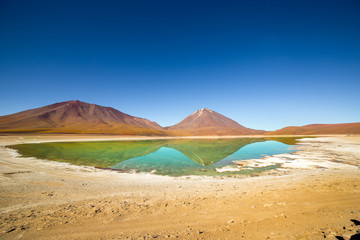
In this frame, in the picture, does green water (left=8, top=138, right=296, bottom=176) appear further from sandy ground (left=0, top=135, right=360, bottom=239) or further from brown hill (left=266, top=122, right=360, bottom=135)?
brown hill (left=266, top=122, right=360, bottom=135)

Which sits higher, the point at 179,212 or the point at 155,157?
the point at 179,212

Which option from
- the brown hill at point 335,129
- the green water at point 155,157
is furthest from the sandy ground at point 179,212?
the brown hill at point 335,129

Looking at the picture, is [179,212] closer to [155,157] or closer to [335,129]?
[155,157]

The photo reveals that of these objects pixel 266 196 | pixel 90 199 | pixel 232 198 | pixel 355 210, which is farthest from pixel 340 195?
pixel 90 199

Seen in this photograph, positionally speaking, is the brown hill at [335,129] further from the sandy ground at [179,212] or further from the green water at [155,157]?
the sandy ground at [179,212]

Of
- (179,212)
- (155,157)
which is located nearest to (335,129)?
(155,157)

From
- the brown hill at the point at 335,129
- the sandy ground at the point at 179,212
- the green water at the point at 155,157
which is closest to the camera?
the sandy ground at the point at 179,212

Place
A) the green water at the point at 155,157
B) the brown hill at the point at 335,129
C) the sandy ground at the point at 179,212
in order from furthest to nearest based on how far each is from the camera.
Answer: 1. the brown hill at the point at 335,129
2. the green water at the point at 155,157
3. the sandy ground at the point at 179,212

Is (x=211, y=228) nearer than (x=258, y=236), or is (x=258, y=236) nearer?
(x=258, y=236)

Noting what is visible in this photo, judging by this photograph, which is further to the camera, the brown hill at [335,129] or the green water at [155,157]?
the brown hill at [335,129]

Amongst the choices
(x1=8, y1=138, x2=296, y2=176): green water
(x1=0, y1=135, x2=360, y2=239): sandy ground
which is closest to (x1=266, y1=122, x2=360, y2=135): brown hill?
(x1=8, y1=138, x2=296, y2=176): green water

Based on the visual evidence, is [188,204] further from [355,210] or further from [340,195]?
[340,195]

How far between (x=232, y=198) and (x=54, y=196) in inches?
304

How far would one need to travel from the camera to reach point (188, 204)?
6.39 metres
